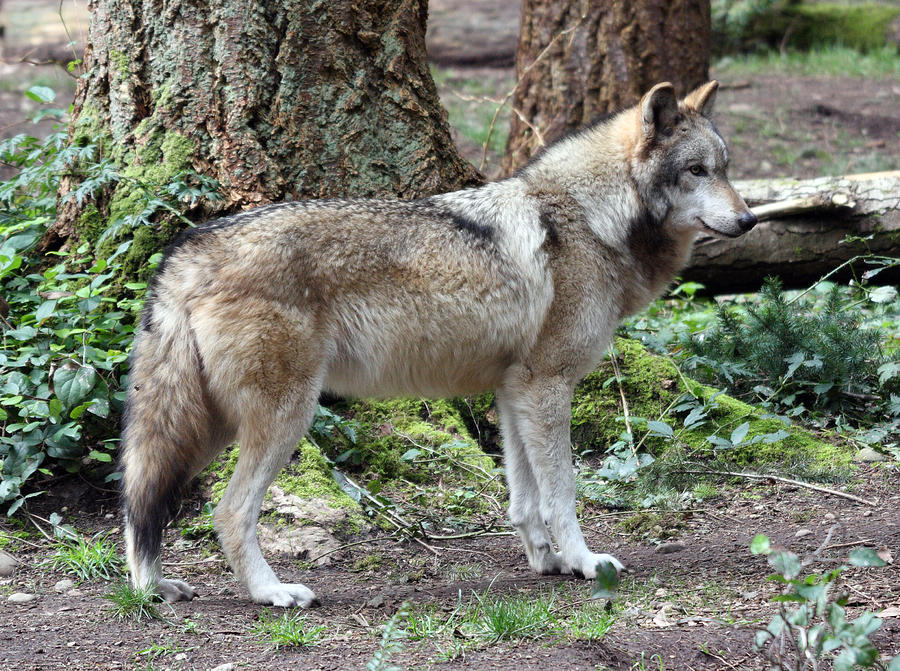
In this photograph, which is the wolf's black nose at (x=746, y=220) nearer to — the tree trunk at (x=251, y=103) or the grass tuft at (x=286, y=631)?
the tree trunk at (x=251, y=103)

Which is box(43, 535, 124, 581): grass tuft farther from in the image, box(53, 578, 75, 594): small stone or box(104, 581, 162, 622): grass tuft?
box(104, 581, 162, 622): grass tuft

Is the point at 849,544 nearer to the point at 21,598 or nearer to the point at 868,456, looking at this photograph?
the point at 868,456

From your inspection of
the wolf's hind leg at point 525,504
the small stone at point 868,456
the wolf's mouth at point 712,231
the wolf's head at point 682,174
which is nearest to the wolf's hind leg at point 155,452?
the wolf's hind leg at point 525,504

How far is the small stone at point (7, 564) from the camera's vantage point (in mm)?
4262

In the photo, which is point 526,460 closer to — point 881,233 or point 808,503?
point 808,503

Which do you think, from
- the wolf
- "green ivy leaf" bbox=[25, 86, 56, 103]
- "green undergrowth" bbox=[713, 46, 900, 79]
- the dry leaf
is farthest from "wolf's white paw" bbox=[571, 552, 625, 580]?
"green undergrowth" bbox=[713, 46, 900, 79]

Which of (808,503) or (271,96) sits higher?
(271,96)

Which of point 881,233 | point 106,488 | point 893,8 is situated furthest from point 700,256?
point 893,8

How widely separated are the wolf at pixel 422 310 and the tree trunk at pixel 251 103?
1.08 metres

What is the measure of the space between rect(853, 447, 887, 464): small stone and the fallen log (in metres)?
1.91

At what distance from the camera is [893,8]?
17.3 metres

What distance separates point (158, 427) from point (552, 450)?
1.81m

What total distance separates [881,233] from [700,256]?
1358 mm

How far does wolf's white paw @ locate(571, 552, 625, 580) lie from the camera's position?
13.4ft
